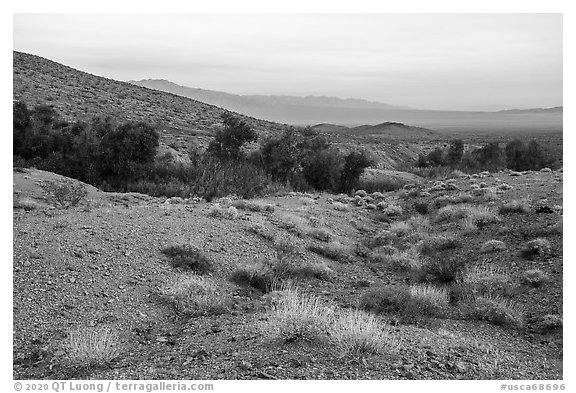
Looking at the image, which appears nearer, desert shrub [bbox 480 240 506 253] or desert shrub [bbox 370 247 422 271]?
desert shrub [bbox 370 247 422 271]

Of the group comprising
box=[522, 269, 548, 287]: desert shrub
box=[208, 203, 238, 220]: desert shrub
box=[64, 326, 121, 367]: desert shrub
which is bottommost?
box=[522, 269, 548, 287]: desert shrub

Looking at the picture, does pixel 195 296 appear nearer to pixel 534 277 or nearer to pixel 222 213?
pixel 222 213

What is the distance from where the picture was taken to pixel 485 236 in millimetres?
14375

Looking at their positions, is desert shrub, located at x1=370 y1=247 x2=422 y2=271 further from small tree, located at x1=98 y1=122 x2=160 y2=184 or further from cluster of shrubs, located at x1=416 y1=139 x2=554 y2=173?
cluster of shrubs, located at x1=416 y1=139 x2=554 y2=173

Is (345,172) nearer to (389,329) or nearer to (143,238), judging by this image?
(143,238)

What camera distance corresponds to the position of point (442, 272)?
35.4ft

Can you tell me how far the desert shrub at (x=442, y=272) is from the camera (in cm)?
1064

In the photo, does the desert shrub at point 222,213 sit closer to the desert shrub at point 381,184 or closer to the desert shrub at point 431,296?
the desert shrub at point 431,296

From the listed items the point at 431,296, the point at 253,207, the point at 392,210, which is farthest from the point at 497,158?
the point at 431,296

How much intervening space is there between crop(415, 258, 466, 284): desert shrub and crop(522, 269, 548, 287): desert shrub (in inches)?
46.4

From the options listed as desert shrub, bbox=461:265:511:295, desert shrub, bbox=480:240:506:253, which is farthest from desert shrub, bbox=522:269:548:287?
desert shrub, bbox=480:240:506:253

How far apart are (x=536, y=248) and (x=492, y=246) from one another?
1.21 meters

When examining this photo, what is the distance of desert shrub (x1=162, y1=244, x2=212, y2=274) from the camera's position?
10.2 m

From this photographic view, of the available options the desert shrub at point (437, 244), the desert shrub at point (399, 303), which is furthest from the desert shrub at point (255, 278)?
the desert shrub at point (437, 244)
